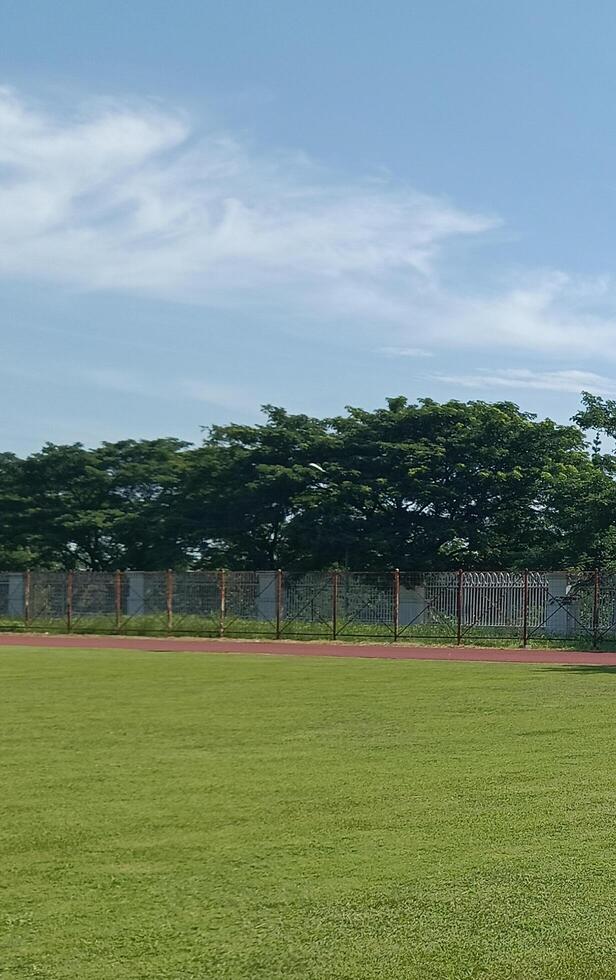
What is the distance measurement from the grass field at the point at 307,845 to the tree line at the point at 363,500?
28.4 metres

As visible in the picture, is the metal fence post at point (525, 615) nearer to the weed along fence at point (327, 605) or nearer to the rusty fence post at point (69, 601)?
the weed along fence at point (327, 605)

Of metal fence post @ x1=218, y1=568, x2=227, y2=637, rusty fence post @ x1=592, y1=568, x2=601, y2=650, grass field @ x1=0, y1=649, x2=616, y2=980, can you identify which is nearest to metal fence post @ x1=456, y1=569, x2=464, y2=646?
rusty fence post @ x1=592, y1=568, x2=601, y2=650

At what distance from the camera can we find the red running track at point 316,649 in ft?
80.7

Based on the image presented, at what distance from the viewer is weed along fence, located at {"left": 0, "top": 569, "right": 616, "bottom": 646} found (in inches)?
1183

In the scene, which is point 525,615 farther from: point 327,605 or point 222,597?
point 222,597

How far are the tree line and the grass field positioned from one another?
28.4 metres

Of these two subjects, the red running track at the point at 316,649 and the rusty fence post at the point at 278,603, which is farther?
the rusty fence post at the point at 278,603

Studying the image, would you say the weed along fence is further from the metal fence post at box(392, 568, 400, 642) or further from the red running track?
the red running track

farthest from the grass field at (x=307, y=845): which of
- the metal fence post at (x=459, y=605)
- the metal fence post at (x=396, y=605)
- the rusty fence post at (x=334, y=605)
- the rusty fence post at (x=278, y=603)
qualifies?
the rusty fence post at (x=278, y=603)

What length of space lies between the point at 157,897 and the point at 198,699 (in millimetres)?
8756

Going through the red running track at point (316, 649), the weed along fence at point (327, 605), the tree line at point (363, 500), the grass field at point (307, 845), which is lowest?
the red running track at point (316, 649)

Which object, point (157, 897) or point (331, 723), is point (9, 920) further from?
point (331, 723)

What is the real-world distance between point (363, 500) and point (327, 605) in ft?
38.8

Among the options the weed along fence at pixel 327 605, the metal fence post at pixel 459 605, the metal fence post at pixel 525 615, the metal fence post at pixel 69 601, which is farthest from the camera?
the metal fence post at pixel 69 601
